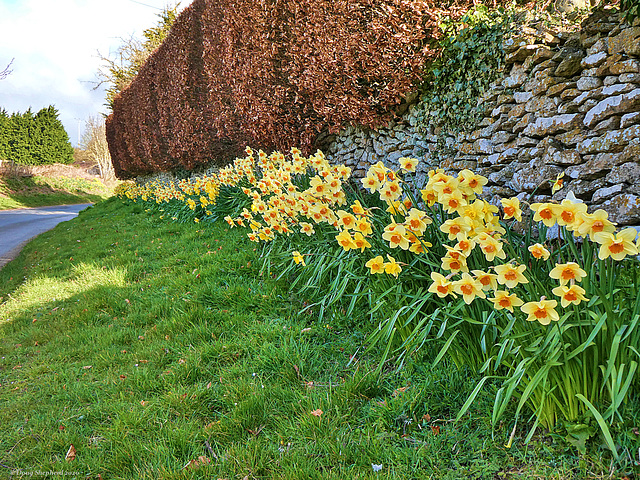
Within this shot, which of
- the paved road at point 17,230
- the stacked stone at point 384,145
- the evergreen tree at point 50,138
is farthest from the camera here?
the evergreen tree at point 50,138

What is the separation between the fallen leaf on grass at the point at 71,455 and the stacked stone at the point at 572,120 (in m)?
2.91

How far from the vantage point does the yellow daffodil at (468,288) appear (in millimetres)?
1451

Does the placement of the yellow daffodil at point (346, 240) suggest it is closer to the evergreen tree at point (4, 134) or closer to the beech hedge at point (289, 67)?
the beech hedge at point (289, 67)

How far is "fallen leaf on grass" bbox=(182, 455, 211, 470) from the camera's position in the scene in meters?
1.57

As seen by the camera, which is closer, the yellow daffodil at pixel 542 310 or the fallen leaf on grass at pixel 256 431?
the yellow daffodil at pixel 542 310

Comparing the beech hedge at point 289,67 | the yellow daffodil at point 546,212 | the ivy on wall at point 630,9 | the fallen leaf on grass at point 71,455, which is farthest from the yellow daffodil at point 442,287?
the beech hedge at point 289,67

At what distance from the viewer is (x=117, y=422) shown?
6.22ft

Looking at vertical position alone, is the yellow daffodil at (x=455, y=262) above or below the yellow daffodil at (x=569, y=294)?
above

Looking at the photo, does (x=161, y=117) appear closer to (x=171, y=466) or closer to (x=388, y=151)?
(x=388, y=151)

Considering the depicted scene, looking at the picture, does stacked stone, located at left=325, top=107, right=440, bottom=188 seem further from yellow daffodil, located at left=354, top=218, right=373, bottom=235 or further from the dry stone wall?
yellow daffodil, located at left=354, top=218, right=373, bottom=235

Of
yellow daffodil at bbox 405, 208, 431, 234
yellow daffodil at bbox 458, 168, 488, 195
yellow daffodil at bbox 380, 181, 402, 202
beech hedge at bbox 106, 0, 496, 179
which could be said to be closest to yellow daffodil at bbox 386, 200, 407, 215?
yellow daffodil at bbox 380, 181, 402, 202

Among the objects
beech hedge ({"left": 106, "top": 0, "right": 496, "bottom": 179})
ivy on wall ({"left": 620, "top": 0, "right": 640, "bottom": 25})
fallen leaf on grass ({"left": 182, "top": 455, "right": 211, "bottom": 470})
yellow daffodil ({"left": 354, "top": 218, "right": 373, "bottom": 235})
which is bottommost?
fallen leaf on grass ({"left": 182, "top": 455, "right": 211, "bottom": 470})

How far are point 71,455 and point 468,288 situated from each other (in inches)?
75.5

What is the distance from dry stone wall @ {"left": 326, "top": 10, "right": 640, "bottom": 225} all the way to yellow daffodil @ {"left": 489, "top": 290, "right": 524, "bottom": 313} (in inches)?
52.7
